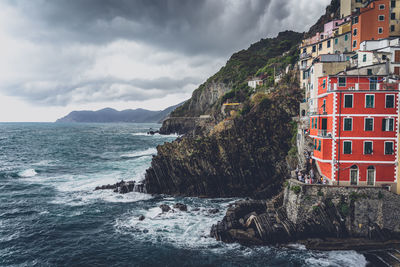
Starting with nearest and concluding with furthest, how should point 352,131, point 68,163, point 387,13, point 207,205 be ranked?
1. point 352,131
2. point 207,205
3. point 387,13
4. point 68,163

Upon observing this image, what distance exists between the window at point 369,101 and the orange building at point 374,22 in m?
23.9

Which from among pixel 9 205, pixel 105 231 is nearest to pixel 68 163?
pixel 9 205

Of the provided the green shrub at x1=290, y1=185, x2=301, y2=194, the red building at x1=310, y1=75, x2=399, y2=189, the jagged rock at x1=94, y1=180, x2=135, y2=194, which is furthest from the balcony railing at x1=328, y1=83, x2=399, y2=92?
the jagged rock at x1=94, y1=180, x2=135, y2=194

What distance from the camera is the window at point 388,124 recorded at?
94.2 ft

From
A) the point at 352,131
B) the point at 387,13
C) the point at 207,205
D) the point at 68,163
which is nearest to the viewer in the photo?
the point at 352,131

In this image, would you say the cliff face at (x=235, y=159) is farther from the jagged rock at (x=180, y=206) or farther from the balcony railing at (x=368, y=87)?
the balcony railing at (x=368, y=87)

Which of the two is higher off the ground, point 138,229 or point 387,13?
point 387,13

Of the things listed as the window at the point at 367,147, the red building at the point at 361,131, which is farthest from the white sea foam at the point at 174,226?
the window at the point at 367,147

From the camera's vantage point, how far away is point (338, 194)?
28.5 m

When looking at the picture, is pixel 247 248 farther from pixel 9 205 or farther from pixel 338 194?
pixel 9 205

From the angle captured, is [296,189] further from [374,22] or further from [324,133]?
[374,22]

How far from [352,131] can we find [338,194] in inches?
287

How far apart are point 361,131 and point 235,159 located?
20974 mm

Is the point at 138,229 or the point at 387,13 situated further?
the point at 387,13
